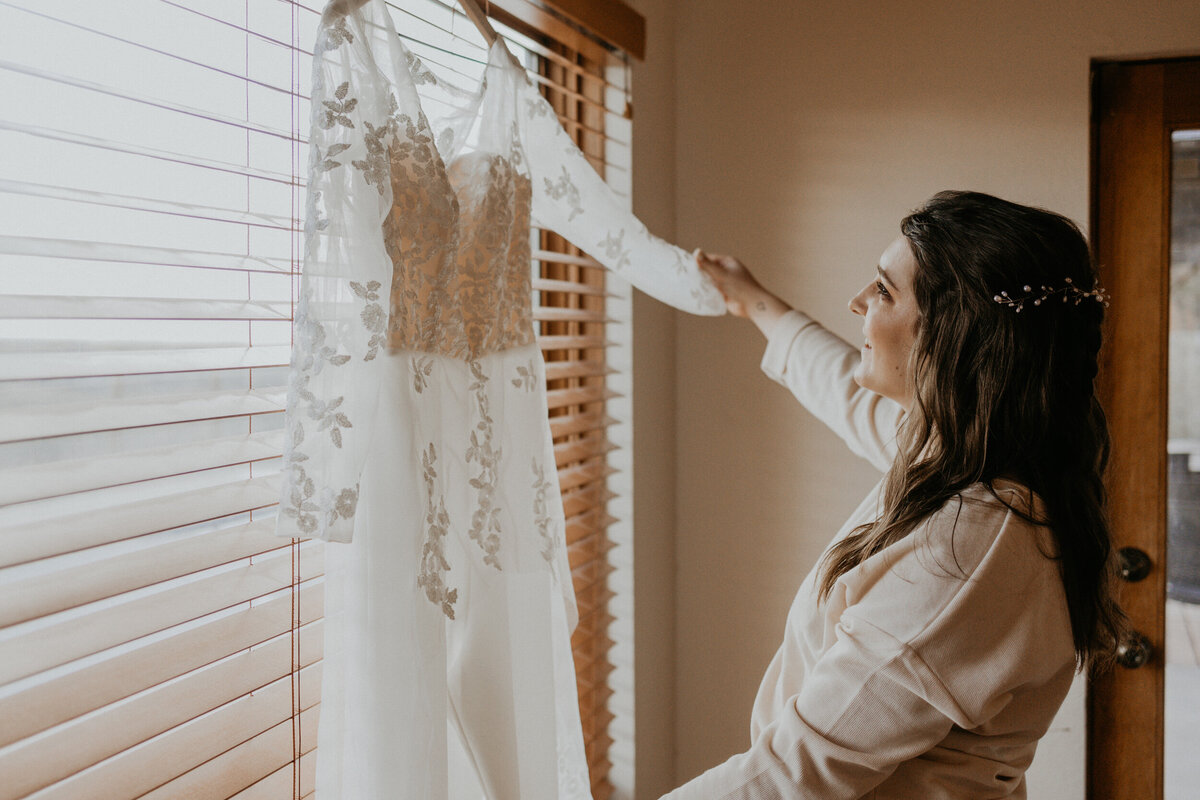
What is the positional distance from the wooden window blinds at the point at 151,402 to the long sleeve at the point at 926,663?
519 millimetres

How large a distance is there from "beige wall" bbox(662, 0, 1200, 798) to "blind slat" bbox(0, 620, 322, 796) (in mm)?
917

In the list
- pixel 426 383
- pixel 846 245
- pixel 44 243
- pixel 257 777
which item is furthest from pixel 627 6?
pixel 257 777

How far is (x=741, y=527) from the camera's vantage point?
1.92m

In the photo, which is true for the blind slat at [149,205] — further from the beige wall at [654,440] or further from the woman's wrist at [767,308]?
the beige wall at [654,440]

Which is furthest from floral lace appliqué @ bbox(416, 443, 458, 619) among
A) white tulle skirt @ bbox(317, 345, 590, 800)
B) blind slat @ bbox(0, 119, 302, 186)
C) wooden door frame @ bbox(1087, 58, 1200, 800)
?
wooden door frame @ bbox(1087, 58, 1200, 800)

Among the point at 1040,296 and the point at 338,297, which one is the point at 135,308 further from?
the point at 1040,296

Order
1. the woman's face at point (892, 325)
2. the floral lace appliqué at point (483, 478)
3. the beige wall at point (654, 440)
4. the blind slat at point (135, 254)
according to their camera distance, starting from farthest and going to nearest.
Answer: the beige wall at point (654, 440)
the woman's face at point (892, 325)
the floral lace appliqué at point (483, 478)
the blind slat at point (135, 254)

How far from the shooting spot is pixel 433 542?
2.85ft

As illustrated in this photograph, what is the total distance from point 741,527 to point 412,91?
1.29m

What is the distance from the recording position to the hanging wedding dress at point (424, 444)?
30.8 inches

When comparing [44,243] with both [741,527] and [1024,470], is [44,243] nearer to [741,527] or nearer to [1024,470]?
[1024,470]

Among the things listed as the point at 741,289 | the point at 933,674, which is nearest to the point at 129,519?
the point at 933,674

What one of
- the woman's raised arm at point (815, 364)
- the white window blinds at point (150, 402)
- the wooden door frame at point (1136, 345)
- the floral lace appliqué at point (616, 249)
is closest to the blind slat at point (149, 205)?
→ the white window blinds at point (150, 402)

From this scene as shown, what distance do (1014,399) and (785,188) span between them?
0.94 metres
